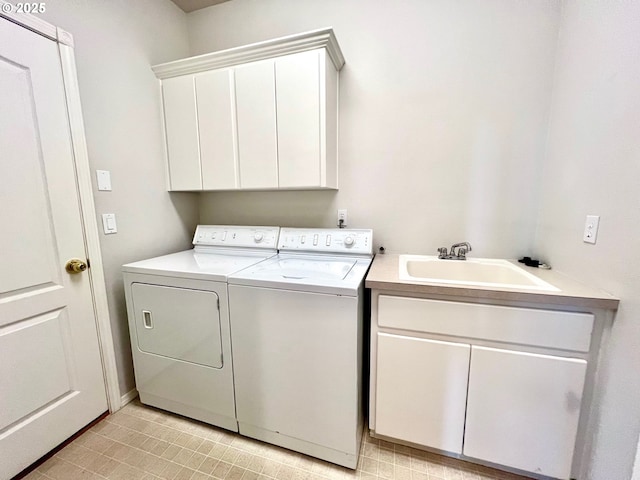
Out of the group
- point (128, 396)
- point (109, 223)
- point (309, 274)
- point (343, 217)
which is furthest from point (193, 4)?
point (128, 396)

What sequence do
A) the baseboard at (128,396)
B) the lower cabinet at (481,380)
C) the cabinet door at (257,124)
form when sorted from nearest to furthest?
the lower cabinet at (481,380) < the cabinet door at (257,124) < the baseboard at (128,396)

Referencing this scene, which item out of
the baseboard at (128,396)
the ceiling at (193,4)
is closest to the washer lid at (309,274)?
the baseboard at (128,396)

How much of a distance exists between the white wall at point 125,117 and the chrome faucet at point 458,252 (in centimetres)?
194

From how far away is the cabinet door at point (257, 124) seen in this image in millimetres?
1594

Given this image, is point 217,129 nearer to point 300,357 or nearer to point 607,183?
point 300,357

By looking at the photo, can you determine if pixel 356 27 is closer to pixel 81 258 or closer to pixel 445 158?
pixel 445 158

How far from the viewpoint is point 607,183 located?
1050 mm

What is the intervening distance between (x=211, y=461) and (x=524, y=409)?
58.8 inches

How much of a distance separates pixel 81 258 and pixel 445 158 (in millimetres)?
2202

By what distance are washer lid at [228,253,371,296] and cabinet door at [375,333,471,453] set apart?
13.9 inches

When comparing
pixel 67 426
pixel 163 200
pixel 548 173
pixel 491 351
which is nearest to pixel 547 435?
pixel 491 351

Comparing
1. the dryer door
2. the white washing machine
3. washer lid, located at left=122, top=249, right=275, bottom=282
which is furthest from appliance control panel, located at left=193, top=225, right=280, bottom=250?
the dryer door

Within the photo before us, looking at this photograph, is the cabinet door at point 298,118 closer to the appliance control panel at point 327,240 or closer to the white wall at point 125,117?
the appliance control panel at point 327,240

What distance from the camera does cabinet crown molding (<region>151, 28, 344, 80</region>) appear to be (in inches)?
56.9
